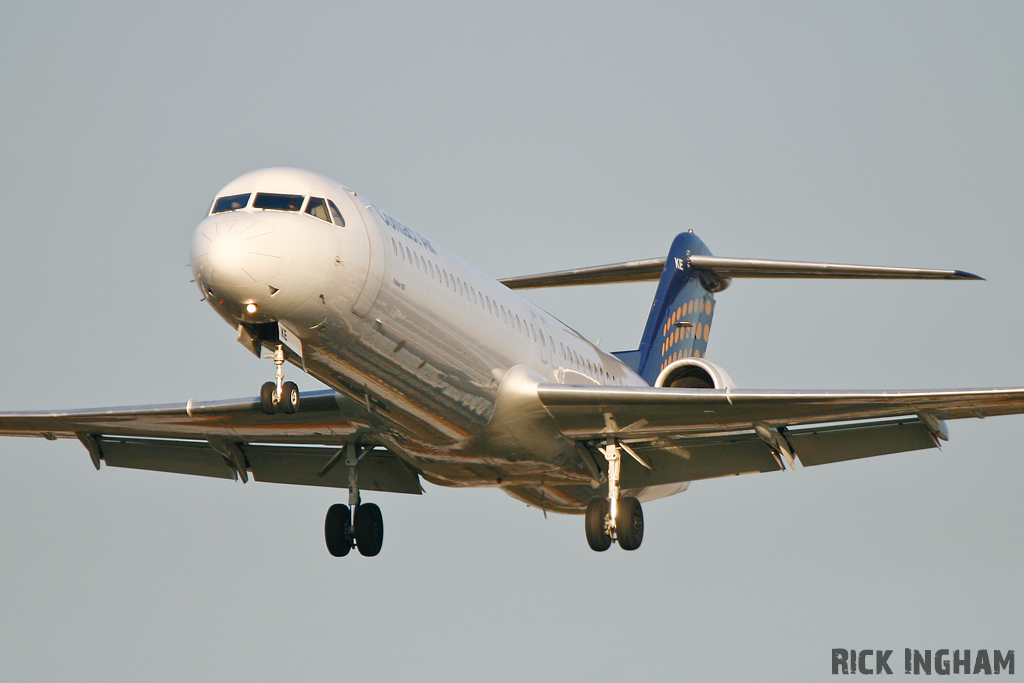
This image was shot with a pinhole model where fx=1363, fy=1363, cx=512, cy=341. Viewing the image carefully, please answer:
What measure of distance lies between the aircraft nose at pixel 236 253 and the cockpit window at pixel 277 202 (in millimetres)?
360

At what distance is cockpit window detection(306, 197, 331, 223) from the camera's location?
15.1 m

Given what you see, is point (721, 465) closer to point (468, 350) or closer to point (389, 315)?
point (468, 350)

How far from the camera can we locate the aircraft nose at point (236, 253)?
14.2m

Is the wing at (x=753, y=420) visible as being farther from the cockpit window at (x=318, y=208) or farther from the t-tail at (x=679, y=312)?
the t-tail at (x=679, y=312)

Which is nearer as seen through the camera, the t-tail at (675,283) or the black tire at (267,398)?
the black tire at (267,398)

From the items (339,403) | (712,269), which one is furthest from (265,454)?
(712,269)

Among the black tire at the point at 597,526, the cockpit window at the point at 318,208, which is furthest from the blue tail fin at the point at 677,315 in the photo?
the cockpit window at the point at 318,208

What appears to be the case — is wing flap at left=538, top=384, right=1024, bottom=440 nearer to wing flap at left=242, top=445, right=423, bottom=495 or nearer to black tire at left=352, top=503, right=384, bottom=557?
black tire at left=352, top=503, right=384, bottom=557

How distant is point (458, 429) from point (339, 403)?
1.56m

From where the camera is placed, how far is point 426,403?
16844 millimetres

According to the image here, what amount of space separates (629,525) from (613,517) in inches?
20.1

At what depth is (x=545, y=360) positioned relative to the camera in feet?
63.3

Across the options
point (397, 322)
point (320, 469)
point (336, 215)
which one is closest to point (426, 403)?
point (397, 322)

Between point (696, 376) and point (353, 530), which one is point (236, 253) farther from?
point (696, 376)
